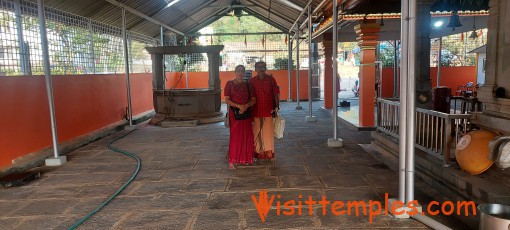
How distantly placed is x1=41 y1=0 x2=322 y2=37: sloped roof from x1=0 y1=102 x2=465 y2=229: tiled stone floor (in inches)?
136

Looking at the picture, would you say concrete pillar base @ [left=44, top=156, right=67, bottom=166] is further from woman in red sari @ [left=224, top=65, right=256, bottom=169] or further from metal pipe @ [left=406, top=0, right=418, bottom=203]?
metal pipe @ [left=406, top=0, right=418, bottom=203]

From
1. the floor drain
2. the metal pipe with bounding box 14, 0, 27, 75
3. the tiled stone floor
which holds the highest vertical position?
the metal pipe with bounding box 14, 0, 27, 75

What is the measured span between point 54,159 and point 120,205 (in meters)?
2.52

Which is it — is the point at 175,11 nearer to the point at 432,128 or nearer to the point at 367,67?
the point at 367,67

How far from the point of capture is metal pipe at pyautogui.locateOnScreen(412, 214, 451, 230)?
3.08 m

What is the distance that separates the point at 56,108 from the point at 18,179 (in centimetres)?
230

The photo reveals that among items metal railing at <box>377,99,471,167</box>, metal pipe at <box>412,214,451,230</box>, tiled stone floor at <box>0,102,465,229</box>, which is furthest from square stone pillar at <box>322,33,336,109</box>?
metal pipe at <box>412,214,451,230</box>

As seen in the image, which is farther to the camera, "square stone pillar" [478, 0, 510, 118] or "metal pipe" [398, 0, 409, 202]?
"square stone pillar" [478, 0, 510, 118]

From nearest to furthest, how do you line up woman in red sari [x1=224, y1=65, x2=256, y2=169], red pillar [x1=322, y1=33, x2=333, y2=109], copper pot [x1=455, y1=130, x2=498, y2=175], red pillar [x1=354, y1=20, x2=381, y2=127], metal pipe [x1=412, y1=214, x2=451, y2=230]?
metal pipe [x1=412, y1=214, x2=451, y2=230] → copper pot [x1=455, y1=130, x2=498, y2=175] → woman in red sari [x1=224, y1=65, x2=256, y2=169] → red pillar [x1=354, y1=20, x2=381, y2=127] → red pillar [x1=322, y1=33, x2=333, y2=109]

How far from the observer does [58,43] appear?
23.8 feet

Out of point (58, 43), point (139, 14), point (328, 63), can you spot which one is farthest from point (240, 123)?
point (328, 63)

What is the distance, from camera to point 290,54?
16359 mm

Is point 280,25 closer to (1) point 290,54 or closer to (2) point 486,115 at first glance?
(1) point 290,54

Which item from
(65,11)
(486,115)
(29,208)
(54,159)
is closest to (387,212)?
(486,115)
